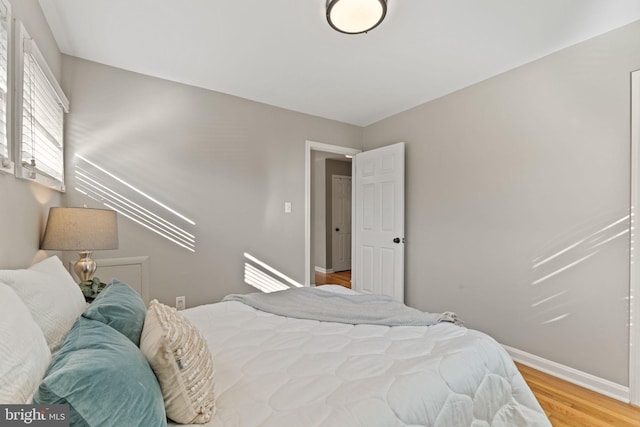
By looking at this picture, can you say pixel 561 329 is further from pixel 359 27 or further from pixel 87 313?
pixel 87 313

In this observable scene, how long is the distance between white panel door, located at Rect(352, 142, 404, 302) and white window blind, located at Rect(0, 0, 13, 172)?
3.11 m

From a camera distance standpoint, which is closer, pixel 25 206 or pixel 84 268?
pixel 25 206

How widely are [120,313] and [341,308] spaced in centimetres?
120

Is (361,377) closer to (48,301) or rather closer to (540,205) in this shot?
(48,301)

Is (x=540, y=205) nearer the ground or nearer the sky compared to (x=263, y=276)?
nearer the sky

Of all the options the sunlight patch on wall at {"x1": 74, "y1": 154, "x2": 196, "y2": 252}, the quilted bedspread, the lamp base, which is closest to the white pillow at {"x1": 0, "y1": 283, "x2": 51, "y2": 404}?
the quilted bedspread

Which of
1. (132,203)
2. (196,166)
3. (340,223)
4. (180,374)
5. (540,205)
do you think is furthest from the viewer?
(340,223)

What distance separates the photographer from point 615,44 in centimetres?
206

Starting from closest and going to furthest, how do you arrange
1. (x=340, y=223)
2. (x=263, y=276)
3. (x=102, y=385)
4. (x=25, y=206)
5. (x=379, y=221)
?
(x=102, y=385) → (x=25, y=206) → (x=263, y=276) → (x=379, y=221) → (x=340, y=223)

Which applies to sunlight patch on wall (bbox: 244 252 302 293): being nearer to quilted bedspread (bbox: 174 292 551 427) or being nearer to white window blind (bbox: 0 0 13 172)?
quilted bedspread (bbox: 174 292 551 427)

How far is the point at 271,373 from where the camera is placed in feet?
3.80

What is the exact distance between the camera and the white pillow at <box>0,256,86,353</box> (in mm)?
998

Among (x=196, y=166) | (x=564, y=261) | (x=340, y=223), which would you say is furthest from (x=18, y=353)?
(x=340, y=223)

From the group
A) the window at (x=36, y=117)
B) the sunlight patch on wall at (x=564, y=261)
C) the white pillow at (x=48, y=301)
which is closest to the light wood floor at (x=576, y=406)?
the sunlight patch on wall at (x=564, y=261)
